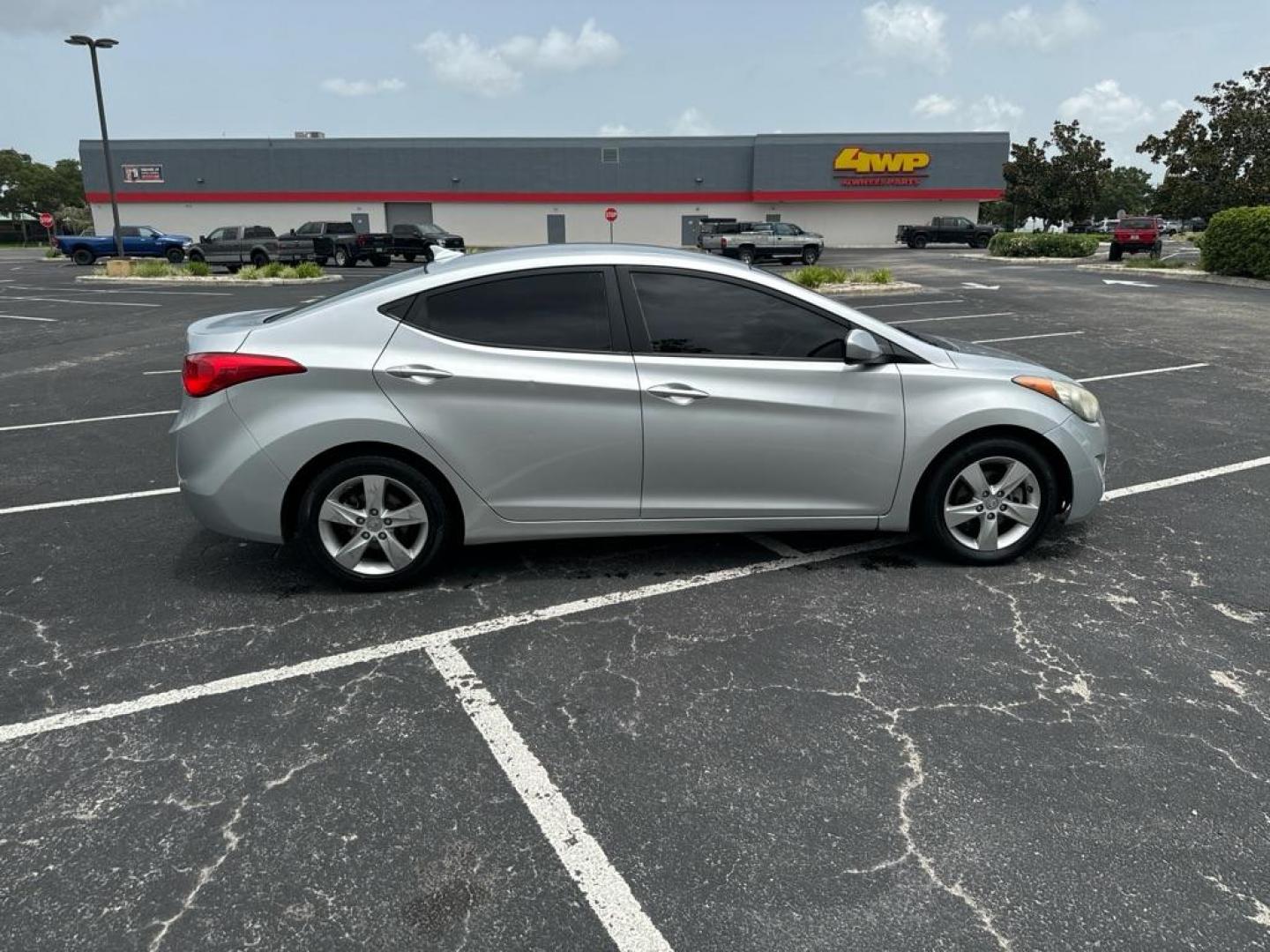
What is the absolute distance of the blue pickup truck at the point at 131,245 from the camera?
118 feet

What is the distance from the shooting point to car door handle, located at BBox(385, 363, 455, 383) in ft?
13.3

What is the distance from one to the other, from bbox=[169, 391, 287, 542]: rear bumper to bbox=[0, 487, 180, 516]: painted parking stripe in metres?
1.98

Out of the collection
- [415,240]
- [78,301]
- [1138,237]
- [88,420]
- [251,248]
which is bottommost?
[88,420]

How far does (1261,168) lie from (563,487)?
3804cm

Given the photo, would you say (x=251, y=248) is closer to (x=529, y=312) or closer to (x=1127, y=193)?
(x=529, y=312)

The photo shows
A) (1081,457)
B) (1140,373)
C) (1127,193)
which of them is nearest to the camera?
(1081,457)

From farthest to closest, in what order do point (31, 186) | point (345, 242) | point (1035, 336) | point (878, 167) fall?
point (31, 186) → point (878, 167) → point (345, 242) → point (1035, 336)

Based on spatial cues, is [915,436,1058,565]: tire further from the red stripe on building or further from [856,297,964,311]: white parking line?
the red stripe on building

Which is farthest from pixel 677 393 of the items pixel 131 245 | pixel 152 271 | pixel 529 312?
pixel 131 245

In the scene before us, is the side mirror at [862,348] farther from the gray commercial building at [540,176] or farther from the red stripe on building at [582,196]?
the red stripe on building at [582,196]

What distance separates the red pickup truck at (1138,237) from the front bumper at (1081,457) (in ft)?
103

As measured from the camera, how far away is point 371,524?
419 centimetres

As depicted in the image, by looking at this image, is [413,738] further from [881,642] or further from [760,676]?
[881,642]

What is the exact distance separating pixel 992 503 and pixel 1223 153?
37140 millimetres
